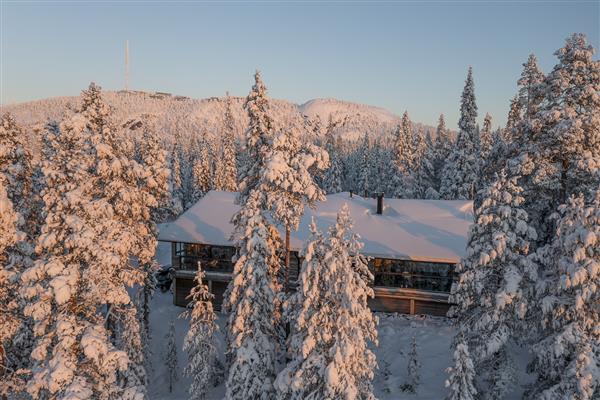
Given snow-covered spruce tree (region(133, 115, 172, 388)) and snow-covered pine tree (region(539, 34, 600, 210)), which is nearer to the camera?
snow-covered pine tree (region(539, 34, 600, 210))

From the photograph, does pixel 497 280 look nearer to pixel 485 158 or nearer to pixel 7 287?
pixel 485 158

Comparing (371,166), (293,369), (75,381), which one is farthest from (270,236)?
(371,166)

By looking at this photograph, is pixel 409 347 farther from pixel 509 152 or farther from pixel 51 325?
pixel 51 325

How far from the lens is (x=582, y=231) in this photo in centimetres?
1419

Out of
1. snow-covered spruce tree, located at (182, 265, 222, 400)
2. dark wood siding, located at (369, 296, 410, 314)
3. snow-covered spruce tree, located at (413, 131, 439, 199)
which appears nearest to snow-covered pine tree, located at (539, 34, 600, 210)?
dark wood siding, located at (369, 296, 410, 314)

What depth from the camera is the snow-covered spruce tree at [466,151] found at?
151 ft

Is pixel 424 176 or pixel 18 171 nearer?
pixel 18 171

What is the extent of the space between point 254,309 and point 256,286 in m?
0.91

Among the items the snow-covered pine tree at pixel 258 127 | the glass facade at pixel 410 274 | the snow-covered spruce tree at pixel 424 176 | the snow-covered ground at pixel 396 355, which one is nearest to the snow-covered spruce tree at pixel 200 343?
the snow-covered ground at pixel 396 355

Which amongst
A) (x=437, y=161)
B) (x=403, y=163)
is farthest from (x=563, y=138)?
(x=437, y=161)

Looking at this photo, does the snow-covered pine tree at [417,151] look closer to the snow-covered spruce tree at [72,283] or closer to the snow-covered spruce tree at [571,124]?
the snow-covered spruce tree at [571,124]

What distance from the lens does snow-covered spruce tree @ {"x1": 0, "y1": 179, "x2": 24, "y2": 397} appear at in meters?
15.7

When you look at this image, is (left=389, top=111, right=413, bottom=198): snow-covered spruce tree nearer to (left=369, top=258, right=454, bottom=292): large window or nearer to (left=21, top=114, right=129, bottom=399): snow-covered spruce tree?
(left=369, top=258, right=454, bottom=292): large window

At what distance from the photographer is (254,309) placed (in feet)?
59.5
